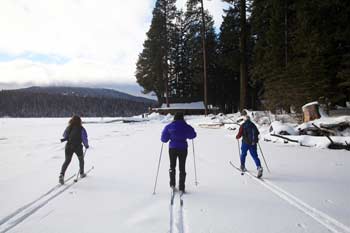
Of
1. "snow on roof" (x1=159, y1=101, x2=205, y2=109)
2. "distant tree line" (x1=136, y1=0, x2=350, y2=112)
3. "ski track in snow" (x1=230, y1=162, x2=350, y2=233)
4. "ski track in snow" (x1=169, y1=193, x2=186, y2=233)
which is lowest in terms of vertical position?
"ski track in snow" (x1=230, y1=162, x2=350, y2=233)

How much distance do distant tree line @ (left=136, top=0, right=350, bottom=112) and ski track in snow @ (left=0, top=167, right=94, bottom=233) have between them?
13.5 metres

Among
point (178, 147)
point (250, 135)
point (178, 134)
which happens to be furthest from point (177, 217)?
point (250, 135)

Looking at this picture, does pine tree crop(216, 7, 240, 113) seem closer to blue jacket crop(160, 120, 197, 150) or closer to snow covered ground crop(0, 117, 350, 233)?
snow covered ground crop(0, 117, 350, 233)

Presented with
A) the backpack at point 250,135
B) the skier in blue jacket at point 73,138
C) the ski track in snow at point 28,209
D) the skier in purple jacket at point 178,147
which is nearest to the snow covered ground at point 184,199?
the ski track in snow at point 28,209

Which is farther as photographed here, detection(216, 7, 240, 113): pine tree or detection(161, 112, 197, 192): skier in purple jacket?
detection(216, 7, 240, 113): pine tree

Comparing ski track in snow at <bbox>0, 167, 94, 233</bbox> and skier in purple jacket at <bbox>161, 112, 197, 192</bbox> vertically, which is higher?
skier in purple jacket at <bbox>161, 112, 197, 192</bbox>

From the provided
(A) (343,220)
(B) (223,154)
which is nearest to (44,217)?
(A) (343,220)

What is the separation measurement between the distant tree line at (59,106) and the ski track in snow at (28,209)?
11751 cm

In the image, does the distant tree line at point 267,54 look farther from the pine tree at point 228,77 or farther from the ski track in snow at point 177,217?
the ski track in snow at point 177,217

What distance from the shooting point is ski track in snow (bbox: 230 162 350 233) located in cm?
428

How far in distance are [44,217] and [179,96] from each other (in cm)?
4602

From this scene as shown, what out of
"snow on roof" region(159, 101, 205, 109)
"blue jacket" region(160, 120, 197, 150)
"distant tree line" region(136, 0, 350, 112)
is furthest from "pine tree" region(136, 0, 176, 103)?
"blue jacket" region(160, 120, 197, 150)

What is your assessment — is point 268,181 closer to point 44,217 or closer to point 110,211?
point 110,211

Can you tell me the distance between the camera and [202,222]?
4555 mm
